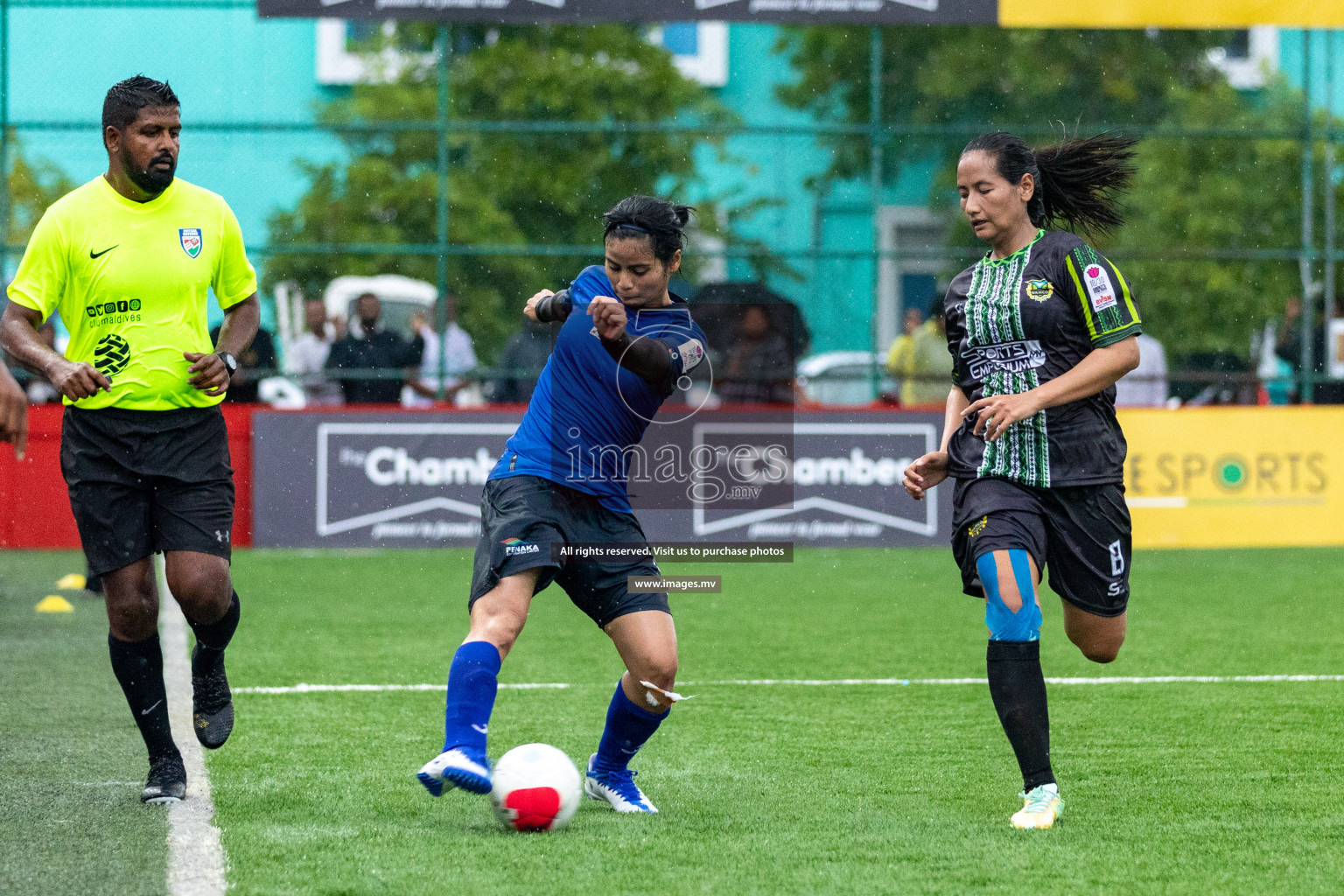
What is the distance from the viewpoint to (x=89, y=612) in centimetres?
979

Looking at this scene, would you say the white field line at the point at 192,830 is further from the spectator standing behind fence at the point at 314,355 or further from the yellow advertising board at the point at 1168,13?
the yellow advertising board at the point at 1168,13

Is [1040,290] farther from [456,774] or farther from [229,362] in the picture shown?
[229,362]

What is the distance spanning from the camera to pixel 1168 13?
44.9 feet

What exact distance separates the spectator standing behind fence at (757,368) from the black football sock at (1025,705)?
916 cm

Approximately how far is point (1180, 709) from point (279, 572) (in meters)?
7.34

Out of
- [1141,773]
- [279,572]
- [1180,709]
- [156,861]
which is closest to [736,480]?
[279,572]

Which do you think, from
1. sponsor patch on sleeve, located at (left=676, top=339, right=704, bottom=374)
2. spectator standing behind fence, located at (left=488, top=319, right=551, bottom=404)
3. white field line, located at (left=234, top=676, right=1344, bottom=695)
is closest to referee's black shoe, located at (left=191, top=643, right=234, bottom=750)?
sponsor patch on sleeve, located at (left=676, top=339, right=704, bottom=374)

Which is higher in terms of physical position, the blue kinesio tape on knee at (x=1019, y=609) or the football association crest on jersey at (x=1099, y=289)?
the football association crest on jersey at (x=1099, y=289)

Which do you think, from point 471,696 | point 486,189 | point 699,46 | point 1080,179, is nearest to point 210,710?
point 471,696

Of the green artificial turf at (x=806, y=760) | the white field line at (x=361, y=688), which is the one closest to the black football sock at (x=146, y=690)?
the green artificial turf at (x=806, y=760)

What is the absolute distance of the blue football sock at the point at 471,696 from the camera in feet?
14.2

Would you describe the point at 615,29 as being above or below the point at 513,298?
above

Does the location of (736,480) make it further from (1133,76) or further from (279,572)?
(1133,76)

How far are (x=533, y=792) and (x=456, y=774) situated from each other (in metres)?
0.30
